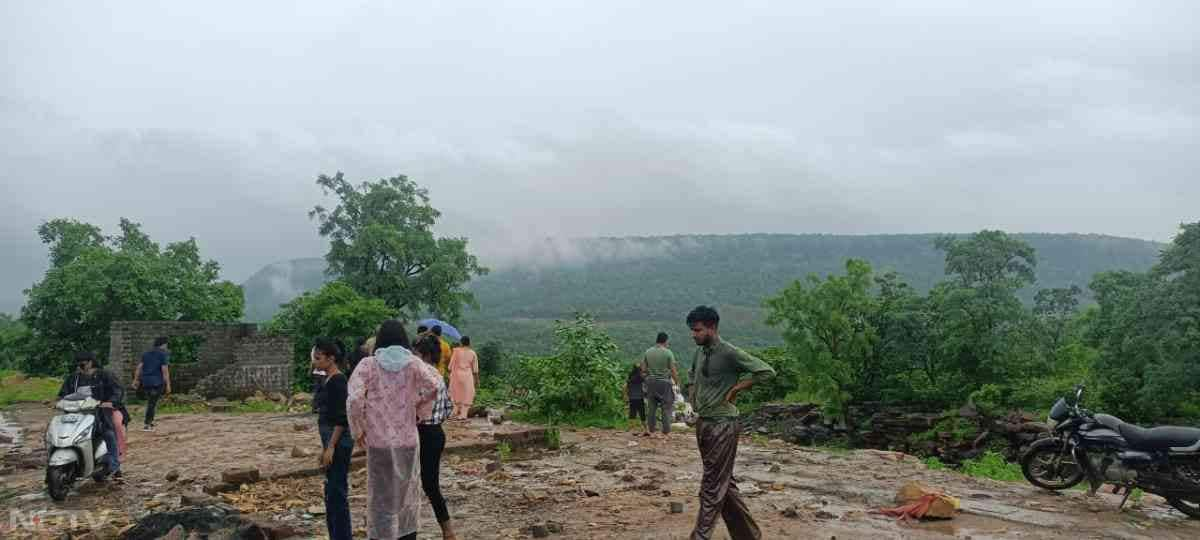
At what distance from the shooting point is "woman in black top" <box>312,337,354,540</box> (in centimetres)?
527

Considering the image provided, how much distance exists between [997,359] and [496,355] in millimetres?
18573

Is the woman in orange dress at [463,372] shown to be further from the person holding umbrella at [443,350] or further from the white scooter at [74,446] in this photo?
the white scooter at [74,446]

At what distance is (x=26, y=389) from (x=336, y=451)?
24963 mm

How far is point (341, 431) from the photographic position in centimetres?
529

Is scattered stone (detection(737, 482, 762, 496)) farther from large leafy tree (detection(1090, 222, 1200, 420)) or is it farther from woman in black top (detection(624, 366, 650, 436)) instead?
large leafy tree (detection(1090, 222, 1200, 420))

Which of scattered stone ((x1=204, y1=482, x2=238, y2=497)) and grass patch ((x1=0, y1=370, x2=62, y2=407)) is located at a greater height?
scattered stone ((x1=204, y1=482, x2=238, y2=497))

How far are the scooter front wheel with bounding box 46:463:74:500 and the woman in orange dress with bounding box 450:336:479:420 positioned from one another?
19.7ft

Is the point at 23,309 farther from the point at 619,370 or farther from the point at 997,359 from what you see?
the point at 997,359

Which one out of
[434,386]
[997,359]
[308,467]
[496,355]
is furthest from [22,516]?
[997,359]

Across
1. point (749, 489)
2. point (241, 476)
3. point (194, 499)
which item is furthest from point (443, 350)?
point (749, 489)

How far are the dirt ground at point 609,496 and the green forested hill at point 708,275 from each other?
62.8 metres

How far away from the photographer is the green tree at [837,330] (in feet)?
98.2

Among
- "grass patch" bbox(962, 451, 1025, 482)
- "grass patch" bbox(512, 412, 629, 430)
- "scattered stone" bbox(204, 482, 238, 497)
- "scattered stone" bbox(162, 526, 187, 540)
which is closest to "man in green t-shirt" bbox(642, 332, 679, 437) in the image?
"grass patch" bbox(512, 412, 629, 430)

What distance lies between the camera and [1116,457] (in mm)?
7832
